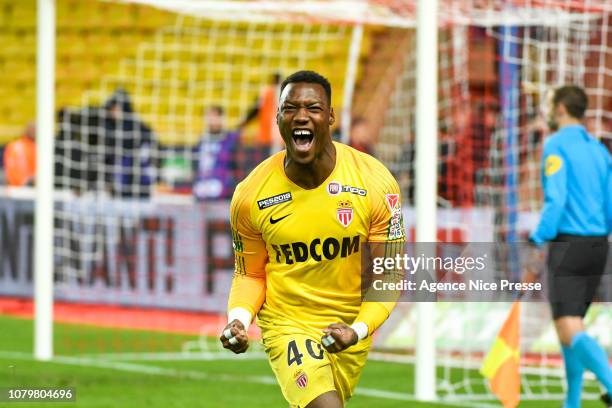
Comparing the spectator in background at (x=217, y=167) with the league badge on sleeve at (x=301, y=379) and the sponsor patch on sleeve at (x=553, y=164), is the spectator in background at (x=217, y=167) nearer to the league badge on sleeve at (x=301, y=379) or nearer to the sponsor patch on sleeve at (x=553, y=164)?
the sponsor patch on sleeve at (x=553, y=164)

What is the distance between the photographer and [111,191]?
15.2 m

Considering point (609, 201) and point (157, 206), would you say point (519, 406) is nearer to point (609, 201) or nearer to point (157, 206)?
point (609, 201)

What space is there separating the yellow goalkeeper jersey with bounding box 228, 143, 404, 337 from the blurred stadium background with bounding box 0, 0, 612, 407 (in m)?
3.35

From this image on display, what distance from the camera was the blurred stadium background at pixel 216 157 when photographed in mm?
10570

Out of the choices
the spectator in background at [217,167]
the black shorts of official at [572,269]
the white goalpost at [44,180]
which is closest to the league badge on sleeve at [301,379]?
the black shorts of official at [572,269]

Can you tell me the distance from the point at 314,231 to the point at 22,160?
461 inches

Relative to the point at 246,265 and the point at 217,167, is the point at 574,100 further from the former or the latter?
the point at 217,167

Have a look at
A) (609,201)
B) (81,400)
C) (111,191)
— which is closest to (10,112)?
(111,191)

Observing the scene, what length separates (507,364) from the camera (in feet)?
25.6

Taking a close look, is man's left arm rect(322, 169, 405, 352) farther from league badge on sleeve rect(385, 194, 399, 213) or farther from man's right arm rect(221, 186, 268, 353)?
man's right arm rect(221, 186, 268, 353)

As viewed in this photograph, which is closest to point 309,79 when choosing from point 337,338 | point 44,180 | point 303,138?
point 303,138

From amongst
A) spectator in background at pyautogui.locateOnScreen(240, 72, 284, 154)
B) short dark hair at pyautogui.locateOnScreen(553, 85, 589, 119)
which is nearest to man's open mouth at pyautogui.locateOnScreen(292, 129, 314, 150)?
short dark hair at pyautogui.locateOnScreen(553, 85, 589, 119)

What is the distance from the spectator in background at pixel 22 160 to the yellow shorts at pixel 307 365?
11.5 meters

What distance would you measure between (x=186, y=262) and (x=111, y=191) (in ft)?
4.67
